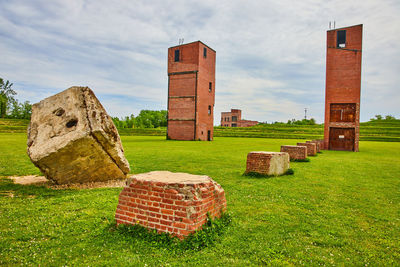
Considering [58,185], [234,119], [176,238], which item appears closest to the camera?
[176,238]

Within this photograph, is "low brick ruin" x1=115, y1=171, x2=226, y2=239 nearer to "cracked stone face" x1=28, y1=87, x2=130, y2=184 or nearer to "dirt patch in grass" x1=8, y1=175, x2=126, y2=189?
"cracked stone face" x1=28, y1=87, x2=130, y2=184

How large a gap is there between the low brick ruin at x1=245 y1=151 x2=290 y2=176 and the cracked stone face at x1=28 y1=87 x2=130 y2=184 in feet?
14.9

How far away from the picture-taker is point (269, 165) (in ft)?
29.7

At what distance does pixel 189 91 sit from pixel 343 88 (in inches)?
761

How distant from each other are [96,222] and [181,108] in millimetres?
32340

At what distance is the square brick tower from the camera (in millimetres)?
35344

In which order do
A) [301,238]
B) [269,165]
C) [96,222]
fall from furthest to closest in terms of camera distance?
[269,165] → [96,222] → [301,238]

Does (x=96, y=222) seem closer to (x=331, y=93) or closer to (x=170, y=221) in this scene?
(x=170, y=221)

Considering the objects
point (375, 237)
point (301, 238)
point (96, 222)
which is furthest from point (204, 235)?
point (375, 237)

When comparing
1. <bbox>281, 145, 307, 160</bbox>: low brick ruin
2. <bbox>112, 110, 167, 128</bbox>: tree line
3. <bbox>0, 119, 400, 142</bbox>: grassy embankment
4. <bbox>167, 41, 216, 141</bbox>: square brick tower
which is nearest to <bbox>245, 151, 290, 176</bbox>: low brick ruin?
<bbox>281, 145, 307, 160</bbox>: low brick ruin

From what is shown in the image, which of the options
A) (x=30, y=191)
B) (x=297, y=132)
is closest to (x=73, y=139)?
(x=30, y=191)

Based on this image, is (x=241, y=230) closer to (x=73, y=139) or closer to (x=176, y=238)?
(x=176, y=238)

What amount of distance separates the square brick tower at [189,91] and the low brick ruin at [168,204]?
3145cm

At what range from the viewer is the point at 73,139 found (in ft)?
21.7
